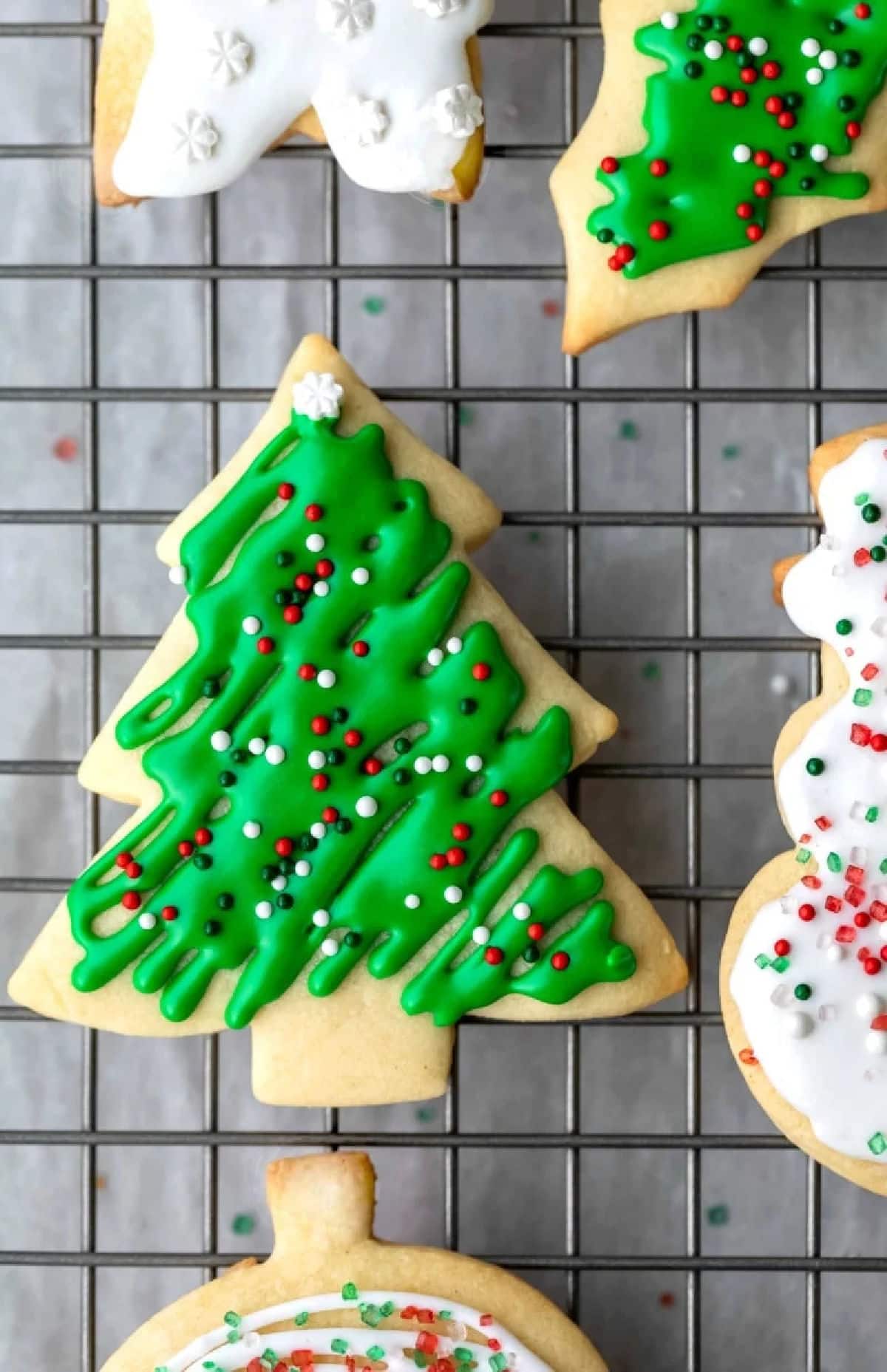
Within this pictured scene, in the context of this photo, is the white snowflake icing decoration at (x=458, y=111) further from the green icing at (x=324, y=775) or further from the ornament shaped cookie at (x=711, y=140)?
the green icing at (x=324, y=775)

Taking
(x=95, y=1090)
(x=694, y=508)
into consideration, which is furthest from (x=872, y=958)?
(x=95, y=1090)

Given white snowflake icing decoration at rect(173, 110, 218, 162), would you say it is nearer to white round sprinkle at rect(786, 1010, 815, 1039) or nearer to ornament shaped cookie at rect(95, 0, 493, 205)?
ornament shaped cookie at rect(95, 0, 493, 205)

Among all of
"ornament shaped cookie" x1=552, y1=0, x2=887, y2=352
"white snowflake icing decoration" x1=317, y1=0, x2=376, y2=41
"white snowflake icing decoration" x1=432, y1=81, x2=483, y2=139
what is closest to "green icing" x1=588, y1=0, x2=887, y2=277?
"ornament shaped cookie" x1=552, y1=0, x2=887, y2=352

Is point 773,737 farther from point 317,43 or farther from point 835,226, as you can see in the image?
point 317,43

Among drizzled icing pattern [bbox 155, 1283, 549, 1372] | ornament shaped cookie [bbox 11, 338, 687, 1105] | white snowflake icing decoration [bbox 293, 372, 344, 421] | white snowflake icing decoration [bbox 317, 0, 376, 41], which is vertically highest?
white snowflake icing decoration [bbox 317, 0, 376, 41]

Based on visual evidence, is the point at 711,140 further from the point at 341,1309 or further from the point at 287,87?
the point at 341,1309

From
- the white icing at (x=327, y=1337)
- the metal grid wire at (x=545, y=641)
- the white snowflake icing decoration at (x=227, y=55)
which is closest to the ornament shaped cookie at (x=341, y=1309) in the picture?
the white icing at (x=327, y=1337)

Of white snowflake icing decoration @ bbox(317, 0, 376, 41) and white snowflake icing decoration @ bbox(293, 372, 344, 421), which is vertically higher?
white snowflake icing decoration @ bbox(317, 0, 376, 41)
